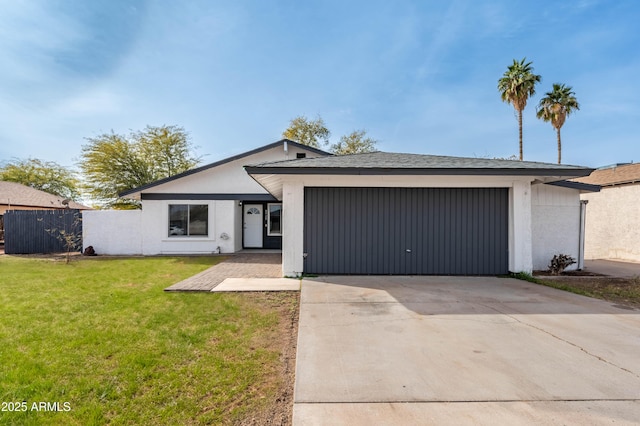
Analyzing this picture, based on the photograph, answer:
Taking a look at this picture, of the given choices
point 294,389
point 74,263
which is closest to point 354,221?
point 294,389

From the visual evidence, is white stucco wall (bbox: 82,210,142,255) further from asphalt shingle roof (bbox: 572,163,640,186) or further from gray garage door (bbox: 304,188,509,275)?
asphalt shingle roof (bbox: 572,163,640,186)

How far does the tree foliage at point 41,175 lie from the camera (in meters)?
32.8

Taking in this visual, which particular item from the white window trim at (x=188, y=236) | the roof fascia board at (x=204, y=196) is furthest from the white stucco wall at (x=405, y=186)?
the white window trim at (x=188, y=236)

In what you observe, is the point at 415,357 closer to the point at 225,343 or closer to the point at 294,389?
the point at 294,389

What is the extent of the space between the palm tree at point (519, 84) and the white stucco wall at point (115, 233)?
25128 mm

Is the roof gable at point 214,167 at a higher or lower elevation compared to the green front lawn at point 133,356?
higher

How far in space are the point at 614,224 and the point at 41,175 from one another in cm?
5115

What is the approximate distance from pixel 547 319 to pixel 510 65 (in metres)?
23.7

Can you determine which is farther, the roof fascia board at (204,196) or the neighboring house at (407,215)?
the roof fascia board at (204,196)

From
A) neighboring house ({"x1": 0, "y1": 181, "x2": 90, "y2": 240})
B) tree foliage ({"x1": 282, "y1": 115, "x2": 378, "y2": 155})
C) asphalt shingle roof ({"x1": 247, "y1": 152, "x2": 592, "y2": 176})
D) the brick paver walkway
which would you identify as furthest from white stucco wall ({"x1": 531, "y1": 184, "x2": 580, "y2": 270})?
neighboring house ({"x1": 0, "y1": 181, "x2": 90, "y2": 240})

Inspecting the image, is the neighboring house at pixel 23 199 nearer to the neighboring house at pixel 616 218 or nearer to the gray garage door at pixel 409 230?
the gray garage door at pixel 409 230

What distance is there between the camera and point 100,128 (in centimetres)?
2150

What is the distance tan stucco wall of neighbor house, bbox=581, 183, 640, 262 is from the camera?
12.1 m

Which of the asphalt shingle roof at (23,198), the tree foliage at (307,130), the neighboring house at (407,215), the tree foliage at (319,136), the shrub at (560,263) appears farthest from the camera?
the tree foliage at (307,130)
